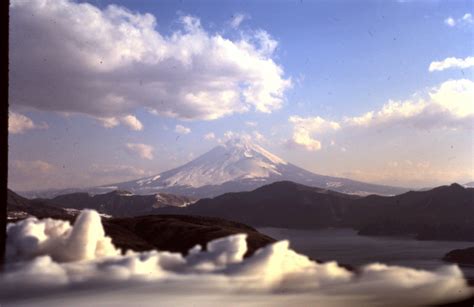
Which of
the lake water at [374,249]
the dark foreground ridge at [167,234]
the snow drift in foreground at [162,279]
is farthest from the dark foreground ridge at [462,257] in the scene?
the snow drift in foreground at [162,279]

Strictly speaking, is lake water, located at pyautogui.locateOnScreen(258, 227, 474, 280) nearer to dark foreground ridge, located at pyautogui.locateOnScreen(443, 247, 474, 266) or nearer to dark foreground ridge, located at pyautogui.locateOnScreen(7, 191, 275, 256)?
dark foreground ridge, located at pyautogui.locateOnScreen(443, 247, 474, 266)

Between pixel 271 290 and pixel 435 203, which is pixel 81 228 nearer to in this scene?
pixel 271 290

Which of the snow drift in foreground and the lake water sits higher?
the snow drift in foreground

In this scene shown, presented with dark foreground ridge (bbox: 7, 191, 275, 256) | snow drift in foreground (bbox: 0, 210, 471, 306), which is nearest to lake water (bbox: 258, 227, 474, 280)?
dark foreground ridge (bbox: 7, 191, 275, 256)

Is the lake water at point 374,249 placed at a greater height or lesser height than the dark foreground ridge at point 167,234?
lesser

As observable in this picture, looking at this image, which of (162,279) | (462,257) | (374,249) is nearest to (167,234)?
(162,279)

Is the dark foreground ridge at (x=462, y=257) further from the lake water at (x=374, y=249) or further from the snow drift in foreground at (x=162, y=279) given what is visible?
the snow drift in foreground at (x=162, y=279)
